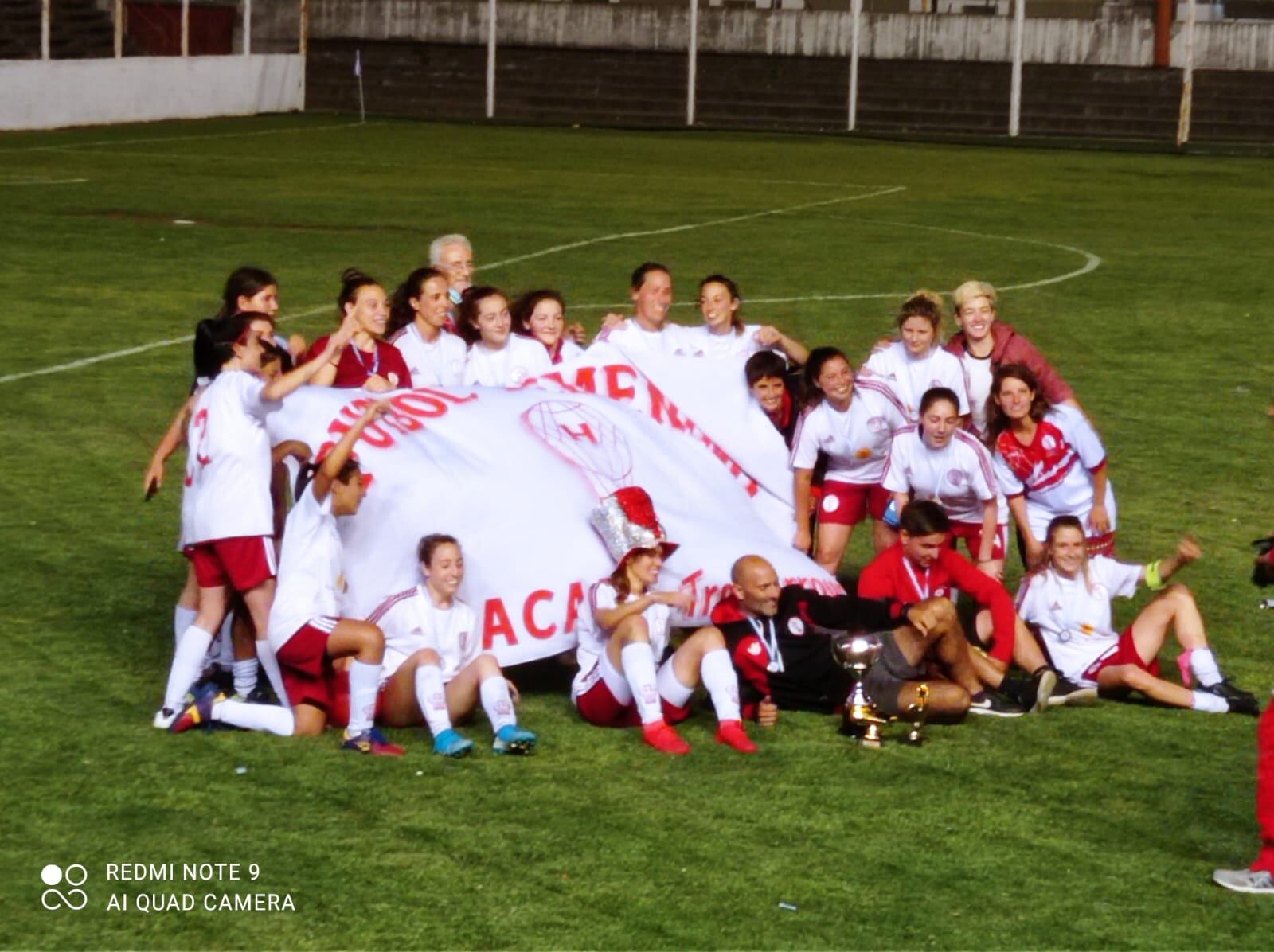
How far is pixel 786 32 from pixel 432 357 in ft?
128

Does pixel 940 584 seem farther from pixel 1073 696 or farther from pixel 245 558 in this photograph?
pixel 245 558

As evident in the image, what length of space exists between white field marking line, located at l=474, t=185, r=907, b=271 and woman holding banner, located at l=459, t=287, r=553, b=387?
12090 millimetres

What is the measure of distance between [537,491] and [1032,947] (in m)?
3.45

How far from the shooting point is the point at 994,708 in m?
9.30

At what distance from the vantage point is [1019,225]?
2828cm

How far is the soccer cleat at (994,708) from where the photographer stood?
928cm

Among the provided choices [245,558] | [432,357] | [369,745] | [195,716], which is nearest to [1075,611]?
[432,357]

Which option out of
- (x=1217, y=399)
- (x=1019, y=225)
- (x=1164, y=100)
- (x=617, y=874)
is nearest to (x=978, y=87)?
(x=1164, y=100)

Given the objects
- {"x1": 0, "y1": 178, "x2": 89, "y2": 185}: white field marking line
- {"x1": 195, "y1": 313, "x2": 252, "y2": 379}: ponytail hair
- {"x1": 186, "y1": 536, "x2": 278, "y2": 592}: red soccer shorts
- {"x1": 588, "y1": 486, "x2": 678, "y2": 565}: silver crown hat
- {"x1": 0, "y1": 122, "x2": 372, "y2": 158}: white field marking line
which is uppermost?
{"x1": 195, "y1": 313, "x2": 252, "y2": 379}: ponytail hair

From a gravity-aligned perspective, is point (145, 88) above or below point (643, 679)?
above

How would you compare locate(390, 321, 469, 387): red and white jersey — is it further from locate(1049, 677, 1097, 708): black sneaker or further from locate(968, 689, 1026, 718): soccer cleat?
locate(1049, 677, 1097, 708): black sneaker

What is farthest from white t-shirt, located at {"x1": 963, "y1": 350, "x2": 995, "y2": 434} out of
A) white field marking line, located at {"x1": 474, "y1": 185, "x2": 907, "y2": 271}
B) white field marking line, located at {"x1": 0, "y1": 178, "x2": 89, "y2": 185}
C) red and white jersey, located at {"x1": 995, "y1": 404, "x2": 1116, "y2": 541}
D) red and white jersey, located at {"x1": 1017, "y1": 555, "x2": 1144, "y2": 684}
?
white field marking line, located at {"x1": 0, "y1": 178, "x2": 89, "y2": 185}

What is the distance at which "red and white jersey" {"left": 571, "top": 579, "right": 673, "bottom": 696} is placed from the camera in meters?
8.96

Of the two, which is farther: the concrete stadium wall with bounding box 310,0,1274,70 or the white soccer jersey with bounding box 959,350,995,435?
the concrete stadium wall with bounding box 310,0,1274,70
